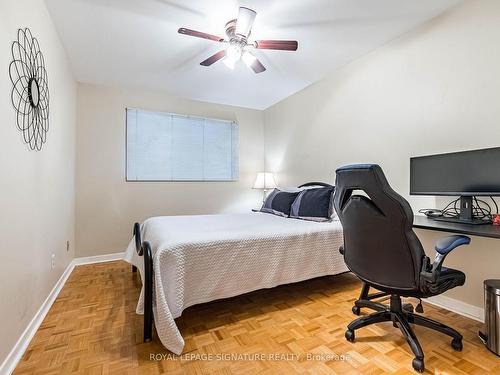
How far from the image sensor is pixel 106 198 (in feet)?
11.9

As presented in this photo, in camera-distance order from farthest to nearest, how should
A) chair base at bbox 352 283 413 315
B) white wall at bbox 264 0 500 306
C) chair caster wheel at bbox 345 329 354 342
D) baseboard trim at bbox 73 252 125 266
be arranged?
baseboard trim at bbox 73 252 125 266, white wall at bbox 264 0 500 306, chair base at bbox 352 283 413 315, chair caster wheel at bbox 345 329 354 342

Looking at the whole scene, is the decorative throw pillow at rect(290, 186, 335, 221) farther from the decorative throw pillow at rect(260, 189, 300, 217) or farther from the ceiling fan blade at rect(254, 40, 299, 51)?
the ceiling fan blade at rect(254, 40, 299, 51)

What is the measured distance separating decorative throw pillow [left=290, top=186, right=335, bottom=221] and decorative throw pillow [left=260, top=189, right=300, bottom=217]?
145 mm

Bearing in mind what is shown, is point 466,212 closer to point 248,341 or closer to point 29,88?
point 248,341

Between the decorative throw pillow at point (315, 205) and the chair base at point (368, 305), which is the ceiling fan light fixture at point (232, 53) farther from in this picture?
the chair base at point (368, 305)

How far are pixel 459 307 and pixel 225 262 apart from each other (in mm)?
1936

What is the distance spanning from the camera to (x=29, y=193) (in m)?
1.74

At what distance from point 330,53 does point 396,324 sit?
Answer: 264 cm

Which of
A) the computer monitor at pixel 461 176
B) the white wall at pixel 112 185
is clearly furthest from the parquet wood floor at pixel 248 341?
the white wall at pixel 112 185

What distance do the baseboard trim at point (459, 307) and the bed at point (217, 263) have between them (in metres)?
0.85

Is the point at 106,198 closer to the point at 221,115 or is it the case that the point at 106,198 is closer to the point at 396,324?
the point at 221,115

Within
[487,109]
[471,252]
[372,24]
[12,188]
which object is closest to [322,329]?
[471,252]

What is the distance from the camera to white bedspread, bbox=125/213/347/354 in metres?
1.63

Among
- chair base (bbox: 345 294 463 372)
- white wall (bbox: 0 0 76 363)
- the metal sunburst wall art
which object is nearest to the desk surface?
chair base (bbox: 345 294 463 372)
